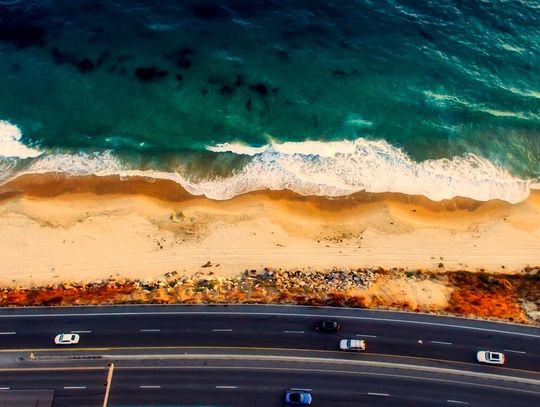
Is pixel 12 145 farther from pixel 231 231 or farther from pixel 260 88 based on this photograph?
pixel 260 88

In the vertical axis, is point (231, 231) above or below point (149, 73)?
below

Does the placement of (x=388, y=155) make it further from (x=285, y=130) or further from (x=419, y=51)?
(x=419, y=51)

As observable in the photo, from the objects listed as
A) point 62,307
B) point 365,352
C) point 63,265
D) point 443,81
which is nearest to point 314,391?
point 365,352

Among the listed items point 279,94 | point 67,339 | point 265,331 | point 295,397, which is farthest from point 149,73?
point 295,397

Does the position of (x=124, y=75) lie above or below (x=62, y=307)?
above

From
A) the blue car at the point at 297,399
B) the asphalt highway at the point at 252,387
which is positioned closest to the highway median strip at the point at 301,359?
the asphalt highway at the point at 252,387

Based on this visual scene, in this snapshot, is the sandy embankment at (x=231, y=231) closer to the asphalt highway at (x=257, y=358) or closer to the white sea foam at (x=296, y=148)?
the white sea foam at (x=296, y=148)
